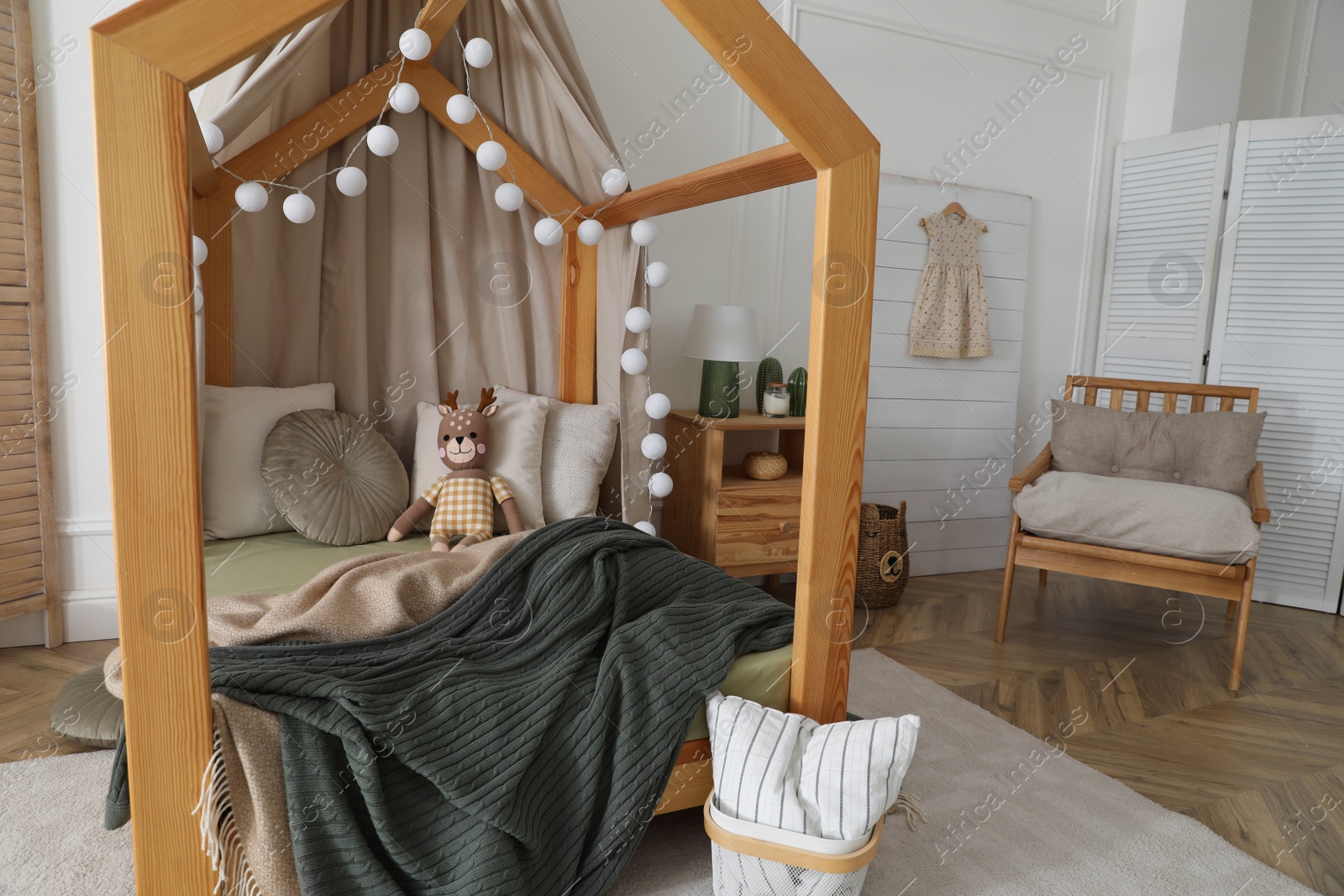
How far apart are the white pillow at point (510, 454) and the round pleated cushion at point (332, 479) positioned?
0.32 feet

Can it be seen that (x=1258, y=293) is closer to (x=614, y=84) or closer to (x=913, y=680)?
(x=913, y=680)

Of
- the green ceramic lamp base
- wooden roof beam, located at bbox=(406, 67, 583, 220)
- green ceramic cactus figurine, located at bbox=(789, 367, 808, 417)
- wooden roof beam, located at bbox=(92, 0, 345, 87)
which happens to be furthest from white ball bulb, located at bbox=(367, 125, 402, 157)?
green ceramic cactus figurine, located at bbox=(789, 367, 808, 417)

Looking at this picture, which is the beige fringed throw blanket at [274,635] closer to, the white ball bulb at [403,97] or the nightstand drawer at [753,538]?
the nightstand drawer at [753,538]

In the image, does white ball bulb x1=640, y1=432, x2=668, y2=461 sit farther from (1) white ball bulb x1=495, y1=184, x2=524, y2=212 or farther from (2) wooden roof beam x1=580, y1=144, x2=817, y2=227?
(1) white ball bulb x1=495, y1=184, x2=524, y2=212

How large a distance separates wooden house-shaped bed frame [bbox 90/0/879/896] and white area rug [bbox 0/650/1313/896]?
1.14 feet

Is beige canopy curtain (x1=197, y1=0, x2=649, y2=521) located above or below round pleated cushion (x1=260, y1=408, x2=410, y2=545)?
above

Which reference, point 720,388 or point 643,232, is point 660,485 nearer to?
point 720,388

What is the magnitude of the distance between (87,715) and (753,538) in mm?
1971

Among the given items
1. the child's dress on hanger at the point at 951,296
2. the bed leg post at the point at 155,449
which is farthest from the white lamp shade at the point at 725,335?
the bed leg post at the point at 155,449

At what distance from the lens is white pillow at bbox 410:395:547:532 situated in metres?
2.57

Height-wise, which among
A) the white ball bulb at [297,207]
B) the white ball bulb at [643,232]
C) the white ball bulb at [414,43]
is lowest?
the white ball bulb at [297,207]

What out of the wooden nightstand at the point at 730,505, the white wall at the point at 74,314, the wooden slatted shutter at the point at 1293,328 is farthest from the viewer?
the wooden slatted shutter at the point at 1293,328

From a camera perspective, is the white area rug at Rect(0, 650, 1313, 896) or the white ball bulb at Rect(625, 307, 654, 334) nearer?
the white area rug at Rect(0, 650, 1313, 896)

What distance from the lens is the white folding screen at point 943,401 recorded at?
11.8ft
